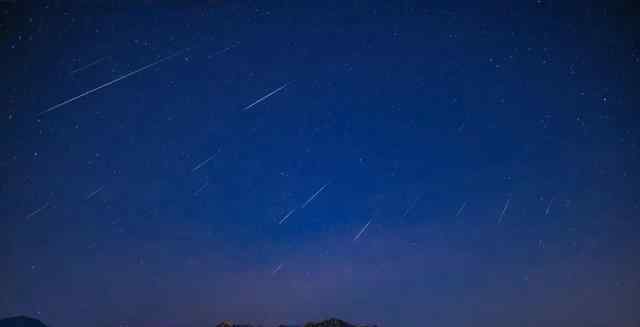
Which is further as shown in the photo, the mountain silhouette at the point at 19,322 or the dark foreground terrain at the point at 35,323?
the mountain silhouette at the point at 19,322

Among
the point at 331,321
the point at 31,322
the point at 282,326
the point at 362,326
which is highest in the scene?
the point at 362,326

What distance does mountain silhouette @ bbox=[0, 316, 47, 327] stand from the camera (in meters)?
177

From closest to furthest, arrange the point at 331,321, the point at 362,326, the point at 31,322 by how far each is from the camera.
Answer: the point at 362,326 < the point at 331,321 < the point at 31,322

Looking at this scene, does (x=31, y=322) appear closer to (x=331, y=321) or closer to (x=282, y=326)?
(x=282, y=326)

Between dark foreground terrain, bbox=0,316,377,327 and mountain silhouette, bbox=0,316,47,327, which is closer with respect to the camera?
dark foreground terrain, bbox=0,316,377,327

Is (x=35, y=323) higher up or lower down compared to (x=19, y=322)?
lower down

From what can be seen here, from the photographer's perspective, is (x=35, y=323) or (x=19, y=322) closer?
(x=19, y=322)

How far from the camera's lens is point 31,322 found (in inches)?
7534

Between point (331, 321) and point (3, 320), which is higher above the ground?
point (331, 321)

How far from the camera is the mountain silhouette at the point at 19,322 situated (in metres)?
177

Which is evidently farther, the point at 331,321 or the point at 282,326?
the point at 282,326

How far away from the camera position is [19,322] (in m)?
184

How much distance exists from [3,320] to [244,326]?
11453 cm

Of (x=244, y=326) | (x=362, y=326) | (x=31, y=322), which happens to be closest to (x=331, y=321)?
(x=362, y=326)
